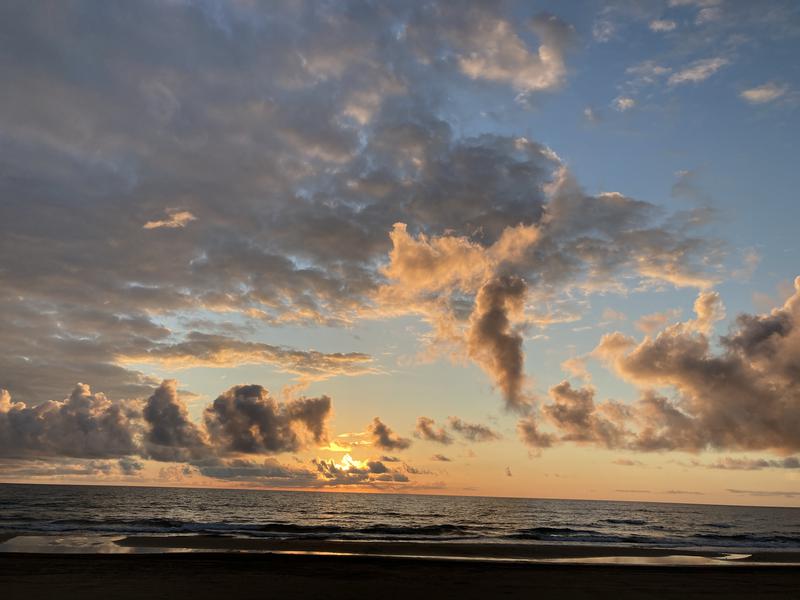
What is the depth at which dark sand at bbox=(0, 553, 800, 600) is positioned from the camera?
20.2 meters

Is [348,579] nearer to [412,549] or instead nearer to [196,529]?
[412,549]

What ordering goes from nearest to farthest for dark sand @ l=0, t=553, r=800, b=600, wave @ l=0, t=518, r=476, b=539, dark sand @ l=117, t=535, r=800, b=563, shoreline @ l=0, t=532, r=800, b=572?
dark sand @ l=0, t=553, r=800, b=600 → shoreline @ l=0, t=532, r=800, b=572 → dark sand @ l=117, t=535, r=800, b=563 → wave @ l=0, t=518, r=476, b=539

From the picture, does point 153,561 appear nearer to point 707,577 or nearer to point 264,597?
point 264,597

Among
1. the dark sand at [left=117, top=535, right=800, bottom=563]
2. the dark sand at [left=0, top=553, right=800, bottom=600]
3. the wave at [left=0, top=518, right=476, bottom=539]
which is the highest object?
the dark sand at [left=0, top=553, right=800, bottom=600]

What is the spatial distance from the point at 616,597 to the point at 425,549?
64.2 ft

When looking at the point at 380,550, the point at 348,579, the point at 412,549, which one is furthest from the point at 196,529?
the point at 348,579

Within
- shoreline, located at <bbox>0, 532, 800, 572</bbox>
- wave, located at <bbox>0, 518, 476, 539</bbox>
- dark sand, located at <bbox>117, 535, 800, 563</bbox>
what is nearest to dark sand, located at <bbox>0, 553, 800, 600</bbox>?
shoreline, located at <bbox>0, 532, 800, 572</bbox>

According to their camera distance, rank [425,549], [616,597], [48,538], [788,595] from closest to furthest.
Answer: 1. [616,597]
2. [788,595]
3. [425,549]
4. [48,538]

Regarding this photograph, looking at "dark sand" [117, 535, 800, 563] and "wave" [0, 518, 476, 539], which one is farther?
"wave" [0, 518, 476, 539]

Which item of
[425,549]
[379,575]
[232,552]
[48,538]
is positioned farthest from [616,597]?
[48,538]

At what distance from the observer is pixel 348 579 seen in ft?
77.4

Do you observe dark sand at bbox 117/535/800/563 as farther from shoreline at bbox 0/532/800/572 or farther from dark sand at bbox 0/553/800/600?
dark sand at bbox 0/553/800/600

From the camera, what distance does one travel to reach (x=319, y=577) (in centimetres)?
2378

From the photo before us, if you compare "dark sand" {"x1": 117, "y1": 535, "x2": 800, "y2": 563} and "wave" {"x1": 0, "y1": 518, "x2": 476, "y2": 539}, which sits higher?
"dark sand" {"x1": 117, "y1": 535, "x2": 800, "y2": 563}
